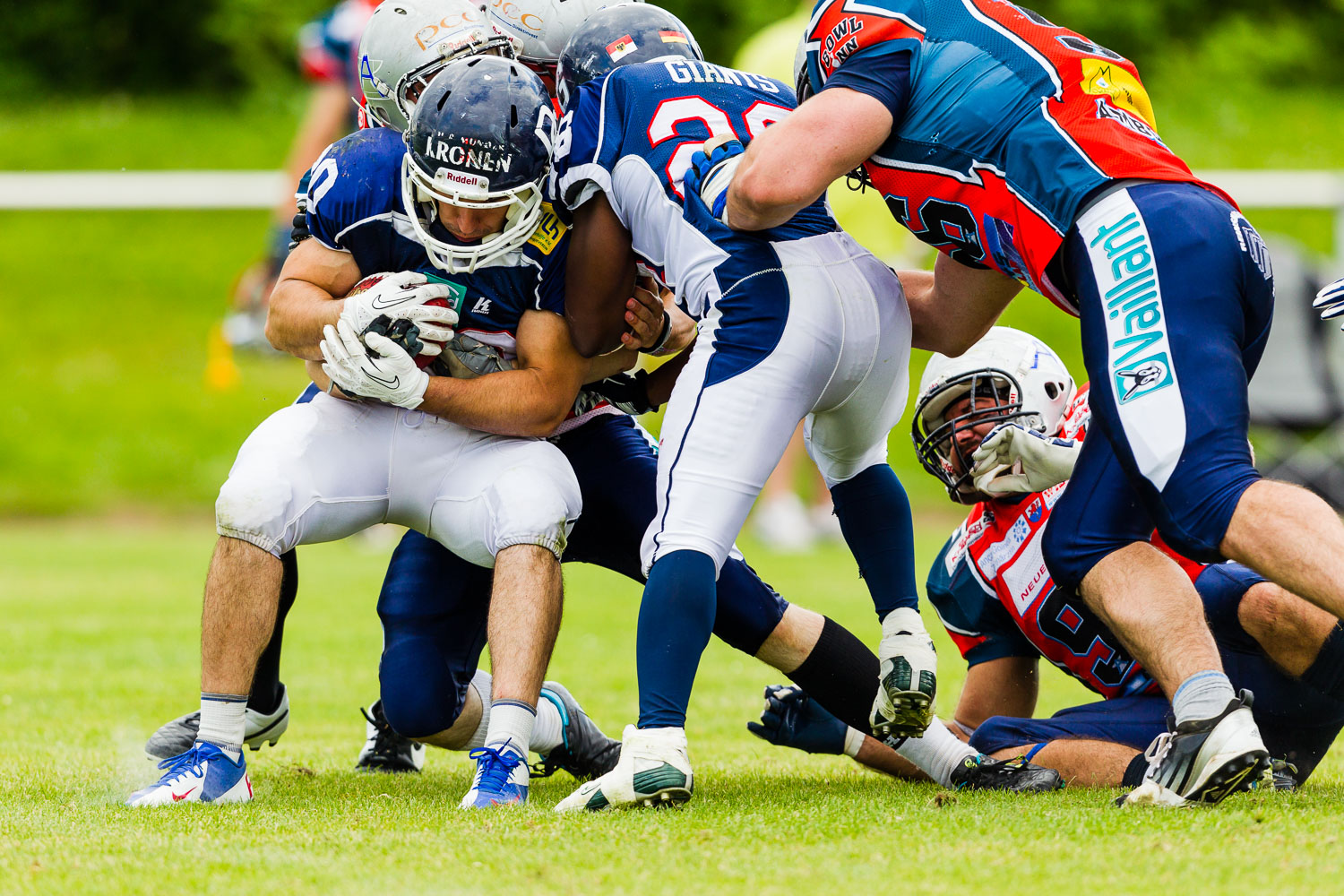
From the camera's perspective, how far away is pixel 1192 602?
2.87 m

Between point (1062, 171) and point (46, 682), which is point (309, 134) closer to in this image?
point (46, 682)

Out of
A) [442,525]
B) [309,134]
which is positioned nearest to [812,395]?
[442,525]

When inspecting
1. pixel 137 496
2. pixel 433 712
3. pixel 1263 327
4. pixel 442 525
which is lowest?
pixel 137 496

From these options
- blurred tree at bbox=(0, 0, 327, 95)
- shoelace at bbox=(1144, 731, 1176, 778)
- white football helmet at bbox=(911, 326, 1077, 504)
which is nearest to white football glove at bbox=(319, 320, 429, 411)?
white football helmet at bbox=(911, 326, 1077, 504)

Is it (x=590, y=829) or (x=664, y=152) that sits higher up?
(x=664, y=152)

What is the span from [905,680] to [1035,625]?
44cm

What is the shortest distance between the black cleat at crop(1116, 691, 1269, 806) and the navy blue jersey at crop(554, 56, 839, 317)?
126cm

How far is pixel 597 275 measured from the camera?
3.31m

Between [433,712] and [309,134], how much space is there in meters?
5.90

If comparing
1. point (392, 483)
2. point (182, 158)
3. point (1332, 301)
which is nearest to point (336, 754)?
point (392, 483)

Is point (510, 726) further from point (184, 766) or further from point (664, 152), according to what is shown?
point (664, 152)

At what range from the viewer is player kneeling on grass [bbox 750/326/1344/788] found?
312cm

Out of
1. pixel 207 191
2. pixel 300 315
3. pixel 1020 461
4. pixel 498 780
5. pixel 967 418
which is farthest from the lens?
pixel 207 191

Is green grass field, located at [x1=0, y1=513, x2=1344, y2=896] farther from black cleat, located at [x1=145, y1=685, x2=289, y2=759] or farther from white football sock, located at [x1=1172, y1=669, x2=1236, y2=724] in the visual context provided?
white football sock, located at [x1=1172, y1=669, x2=1236, y2=724]
